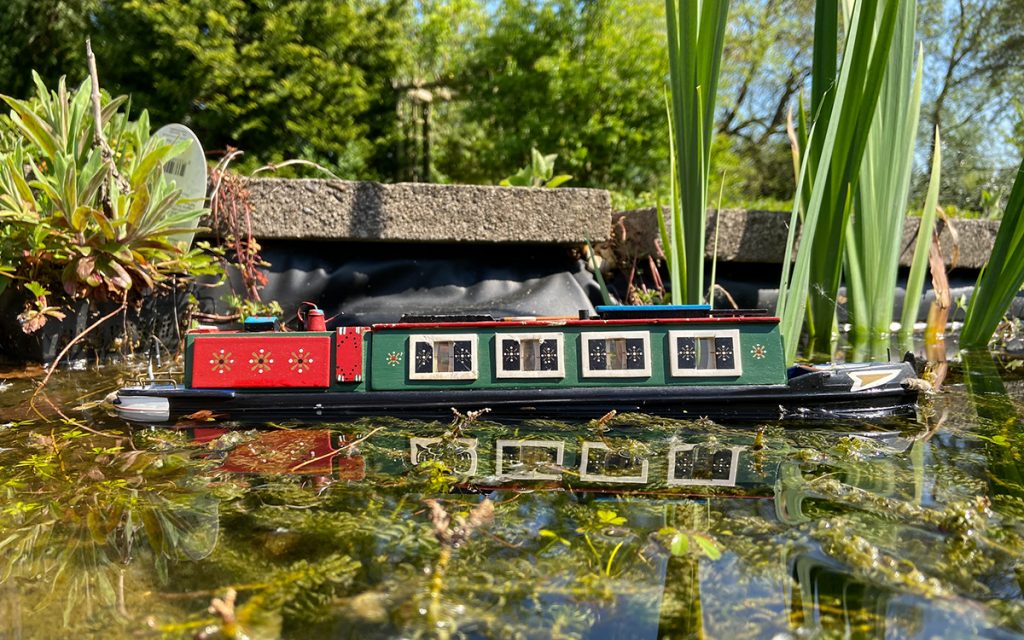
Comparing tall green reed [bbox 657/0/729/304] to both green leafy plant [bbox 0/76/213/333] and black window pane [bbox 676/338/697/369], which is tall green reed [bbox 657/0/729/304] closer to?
black window pane [bbox 676/338/697/369]

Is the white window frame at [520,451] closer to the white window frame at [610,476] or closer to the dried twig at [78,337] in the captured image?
the white window frame at [610,476]

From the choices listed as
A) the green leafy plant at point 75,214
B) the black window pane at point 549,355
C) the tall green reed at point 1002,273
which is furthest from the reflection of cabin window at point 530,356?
the tall green reed at point 1002,273

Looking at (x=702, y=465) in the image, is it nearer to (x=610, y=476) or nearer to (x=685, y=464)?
(x=685, y=464)

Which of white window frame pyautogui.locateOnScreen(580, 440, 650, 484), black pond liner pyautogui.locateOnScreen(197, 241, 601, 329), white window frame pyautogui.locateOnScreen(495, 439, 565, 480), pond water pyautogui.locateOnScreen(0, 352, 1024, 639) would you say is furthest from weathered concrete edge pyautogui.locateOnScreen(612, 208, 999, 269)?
white window frame pyautogui.locateOnScreen(580, 440, 650, 484)

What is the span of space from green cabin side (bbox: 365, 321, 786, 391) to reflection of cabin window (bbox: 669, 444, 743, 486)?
364 millimetres

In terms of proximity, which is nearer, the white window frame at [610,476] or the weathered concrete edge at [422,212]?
the white window frame at [610,476]

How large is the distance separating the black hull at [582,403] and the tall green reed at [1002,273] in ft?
3.77

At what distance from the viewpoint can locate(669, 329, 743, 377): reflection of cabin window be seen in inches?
77.2

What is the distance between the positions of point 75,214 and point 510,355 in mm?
1573

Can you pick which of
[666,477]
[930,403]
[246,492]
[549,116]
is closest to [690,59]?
[930,403]

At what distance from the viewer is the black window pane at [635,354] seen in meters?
Answer: 1.97

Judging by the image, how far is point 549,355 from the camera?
198 centimetres

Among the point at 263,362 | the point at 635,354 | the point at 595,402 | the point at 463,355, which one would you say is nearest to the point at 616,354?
the point at 635,354

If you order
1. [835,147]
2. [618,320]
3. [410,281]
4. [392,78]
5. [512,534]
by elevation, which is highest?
[392,78]
